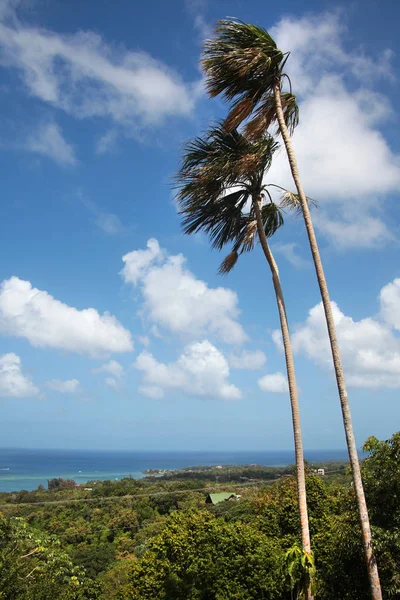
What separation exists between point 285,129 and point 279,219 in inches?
78.6

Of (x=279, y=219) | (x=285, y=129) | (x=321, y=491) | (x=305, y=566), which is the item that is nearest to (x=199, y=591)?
(x=305, y=566)

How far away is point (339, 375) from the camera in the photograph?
6.06 m

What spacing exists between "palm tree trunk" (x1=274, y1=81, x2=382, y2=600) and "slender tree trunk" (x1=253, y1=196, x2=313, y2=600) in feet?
3.17

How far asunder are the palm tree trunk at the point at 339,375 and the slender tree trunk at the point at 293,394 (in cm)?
96

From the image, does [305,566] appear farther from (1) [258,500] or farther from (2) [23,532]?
(1) [258,500]

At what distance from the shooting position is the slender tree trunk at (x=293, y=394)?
21.4 ft

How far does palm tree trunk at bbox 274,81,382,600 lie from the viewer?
5492 millimetres

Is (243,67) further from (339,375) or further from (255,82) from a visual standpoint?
(339,375)

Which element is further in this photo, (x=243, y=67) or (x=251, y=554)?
(x=251, y=554)

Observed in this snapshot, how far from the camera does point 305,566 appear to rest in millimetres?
6426

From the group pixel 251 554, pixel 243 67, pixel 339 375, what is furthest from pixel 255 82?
pixel 251 554

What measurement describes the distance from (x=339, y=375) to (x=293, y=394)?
3.59ft

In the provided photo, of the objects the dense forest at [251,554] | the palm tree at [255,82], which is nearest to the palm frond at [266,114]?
the palm tree at [255,82]

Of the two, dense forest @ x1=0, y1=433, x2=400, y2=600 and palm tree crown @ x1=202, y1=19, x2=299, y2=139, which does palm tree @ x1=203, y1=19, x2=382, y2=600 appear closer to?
palm tree crown @ x1=202, y1=19, x2=299, y2=139
